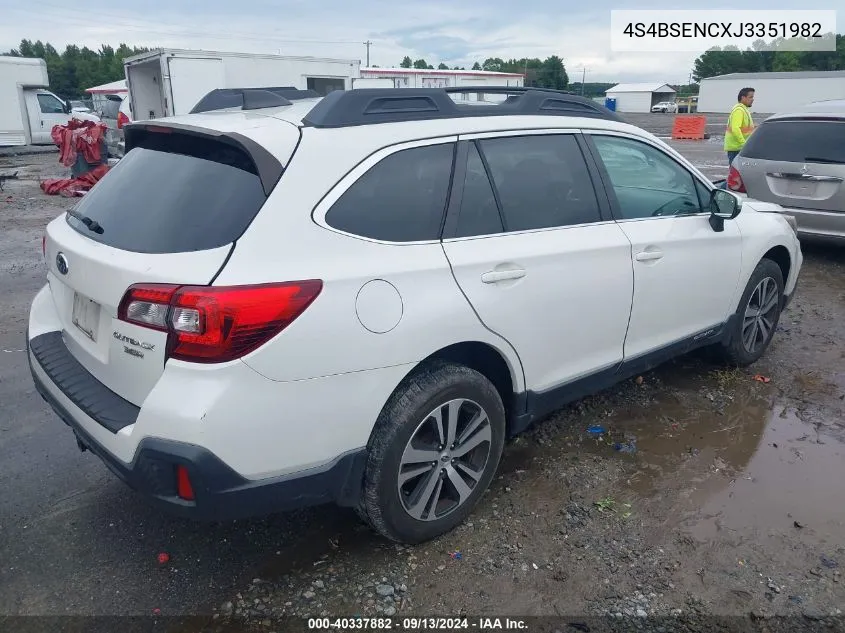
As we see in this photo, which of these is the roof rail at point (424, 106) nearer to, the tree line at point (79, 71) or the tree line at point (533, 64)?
the tree line at point (533, 64)

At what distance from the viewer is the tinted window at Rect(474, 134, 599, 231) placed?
10.0 feet

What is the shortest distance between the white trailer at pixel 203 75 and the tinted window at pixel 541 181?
13201 millimetres

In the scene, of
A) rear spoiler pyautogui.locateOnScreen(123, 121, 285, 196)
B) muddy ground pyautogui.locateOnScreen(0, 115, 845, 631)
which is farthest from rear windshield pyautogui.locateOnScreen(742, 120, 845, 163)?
rear spoiler pyautogui.locateOnScreen(123, 121, 285, 196)

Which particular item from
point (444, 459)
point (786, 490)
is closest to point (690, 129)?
point (786, 490)

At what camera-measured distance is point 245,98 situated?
314cm

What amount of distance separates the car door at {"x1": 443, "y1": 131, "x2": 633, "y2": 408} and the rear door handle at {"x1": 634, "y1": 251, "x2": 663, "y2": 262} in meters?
0.09

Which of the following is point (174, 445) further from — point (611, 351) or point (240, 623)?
point (611, 351)

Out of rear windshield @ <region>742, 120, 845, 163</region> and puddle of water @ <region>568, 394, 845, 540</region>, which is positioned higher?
rear windshield @ <region>742, 120, 845, 163</region>

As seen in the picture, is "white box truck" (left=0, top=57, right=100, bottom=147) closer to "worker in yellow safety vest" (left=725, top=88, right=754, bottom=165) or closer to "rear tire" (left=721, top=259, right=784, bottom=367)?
"worker in yellow safety vest" (left=725, top=88, right=754, bottom=165)

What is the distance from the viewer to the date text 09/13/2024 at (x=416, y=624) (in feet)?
8.17

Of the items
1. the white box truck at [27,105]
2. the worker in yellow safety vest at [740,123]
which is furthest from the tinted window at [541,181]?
the white box truck at [27,105]

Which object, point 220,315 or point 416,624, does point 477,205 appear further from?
point 416,624

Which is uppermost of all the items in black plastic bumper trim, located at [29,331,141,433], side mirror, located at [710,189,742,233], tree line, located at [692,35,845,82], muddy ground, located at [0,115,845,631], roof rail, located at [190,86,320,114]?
tree line, located at [692,35,845,82]

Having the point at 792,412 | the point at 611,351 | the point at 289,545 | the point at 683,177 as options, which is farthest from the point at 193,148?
the point at 792,412
